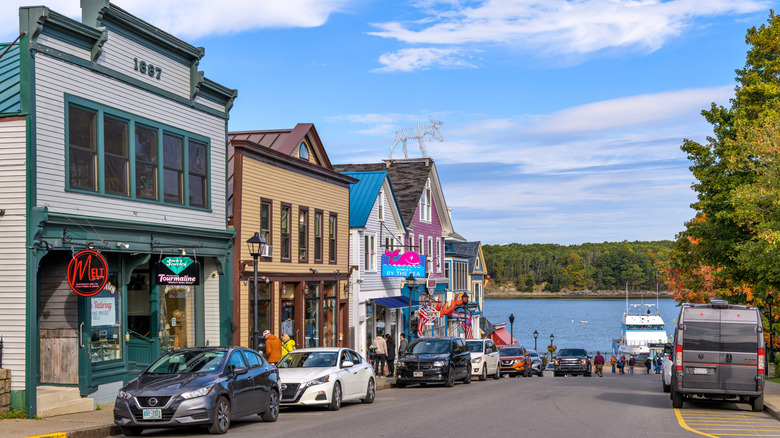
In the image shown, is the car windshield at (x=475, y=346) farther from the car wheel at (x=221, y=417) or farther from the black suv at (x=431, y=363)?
the car wheel at (x=221, y=417)

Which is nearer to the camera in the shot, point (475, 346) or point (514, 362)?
point (475, 346)

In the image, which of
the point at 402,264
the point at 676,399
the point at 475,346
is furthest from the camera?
the point at 402,264

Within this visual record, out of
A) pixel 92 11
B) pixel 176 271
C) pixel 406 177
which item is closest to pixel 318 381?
pixel 176 271

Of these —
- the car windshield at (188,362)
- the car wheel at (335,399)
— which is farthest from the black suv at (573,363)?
the car windshield at (188,362)

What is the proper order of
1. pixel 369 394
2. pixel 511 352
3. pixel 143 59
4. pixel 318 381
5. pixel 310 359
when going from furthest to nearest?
pixel 511 352 < pixel 369 394 < pixel 143 59 < pixel 310 359 < pixel 318 381

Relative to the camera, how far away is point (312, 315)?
1287 inches

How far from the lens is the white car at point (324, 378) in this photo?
1956 centimetres

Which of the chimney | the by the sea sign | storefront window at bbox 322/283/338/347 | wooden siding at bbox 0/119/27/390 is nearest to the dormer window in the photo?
storefront window at bbox 322/283/338/347

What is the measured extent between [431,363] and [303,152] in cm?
914

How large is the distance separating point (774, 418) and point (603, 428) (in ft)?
17.7

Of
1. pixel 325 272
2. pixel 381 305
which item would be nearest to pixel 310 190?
pixel 325 272

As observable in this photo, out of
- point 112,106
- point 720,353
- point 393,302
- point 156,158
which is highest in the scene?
point 112,106

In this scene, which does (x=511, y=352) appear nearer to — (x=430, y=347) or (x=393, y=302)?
(x=393, y=302)

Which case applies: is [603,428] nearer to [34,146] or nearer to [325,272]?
[34,146]
